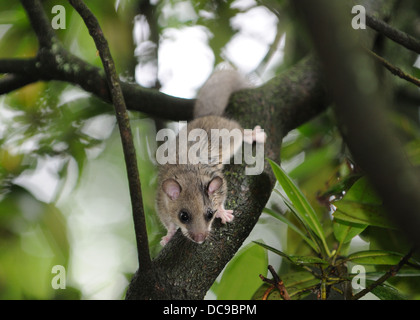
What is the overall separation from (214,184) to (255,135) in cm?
39

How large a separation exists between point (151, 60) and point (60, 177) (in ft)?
3.95

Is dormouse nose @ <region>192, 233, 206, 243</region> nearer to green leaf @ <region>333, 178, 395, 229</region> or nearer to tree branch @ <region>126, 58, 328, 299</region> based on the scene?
tree branch @ <region>126, 58, 328, 299</region>

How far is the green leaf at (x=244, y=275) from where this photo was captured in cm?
234

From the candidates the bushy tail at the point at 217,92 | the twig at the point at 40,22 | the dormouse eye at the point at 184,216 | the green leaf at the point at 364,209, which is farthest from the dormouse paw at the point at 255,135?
the twig at the point at 40,22

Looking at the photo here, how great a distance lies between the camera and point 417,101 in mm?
3246

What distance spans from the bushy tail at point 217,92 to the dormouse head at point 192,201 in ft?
2.03

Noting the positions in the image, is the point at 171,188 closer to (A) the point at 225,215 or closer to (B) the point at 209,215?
(B) the point at 209,215

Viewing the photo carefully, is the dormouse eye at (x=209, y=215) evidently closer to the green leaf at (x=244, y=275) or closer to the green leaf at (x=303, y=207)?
the green leaf at (x=244, y=275)

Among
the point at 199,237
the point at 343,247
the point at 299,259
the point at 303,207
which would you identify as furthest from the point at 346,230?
the point at 199,237

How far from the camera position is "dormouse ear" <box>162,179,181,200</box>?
2775mm

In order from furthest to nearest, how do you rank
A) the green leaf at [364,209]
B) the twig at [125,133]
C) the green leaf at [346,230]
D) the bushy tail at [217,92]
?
1. the bushy tail at [217,92]
2. the green leaf at [346,230]
3. the green leaf at [364,209]
4. the twig at [125,133]

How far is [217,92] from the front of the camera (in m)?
3.41

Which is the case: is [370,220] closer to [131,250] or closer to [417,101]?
[417,101]
